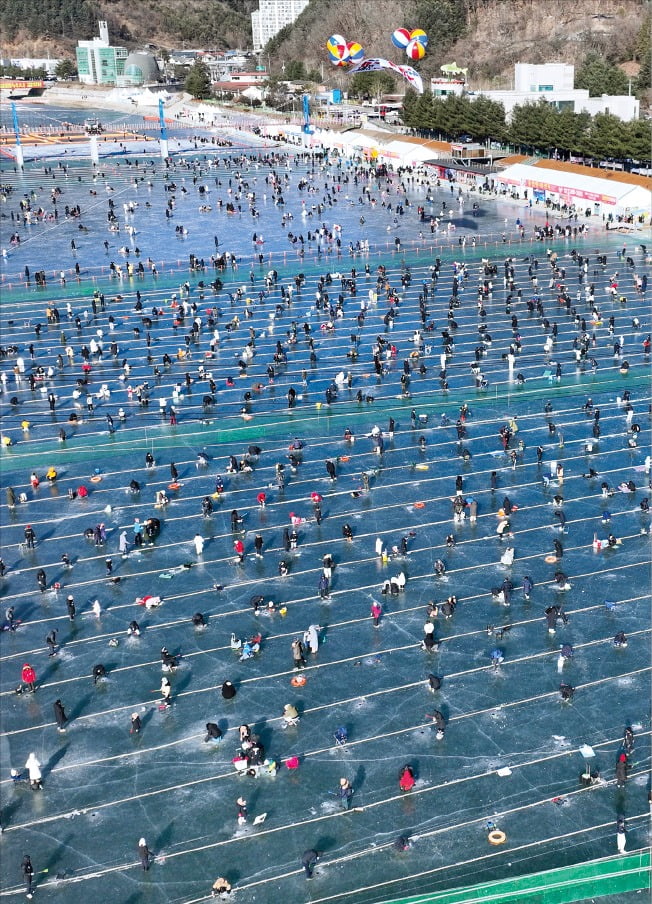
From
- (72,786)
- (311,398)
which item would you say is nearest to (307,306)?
(311,398)

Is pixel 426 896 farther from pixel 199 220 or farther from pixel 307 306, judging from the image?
pixel 199 220

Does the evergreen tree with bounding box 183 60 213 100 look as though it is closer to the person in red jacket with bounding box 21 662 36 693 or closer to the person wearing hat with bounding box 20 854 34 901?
the person in red jacket with bounding box 21 662 36 693

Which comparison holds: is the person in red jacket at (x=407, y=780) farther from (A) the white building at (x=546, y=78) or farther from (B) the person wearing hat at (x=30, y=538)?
(A) the white building at (x=546, y=78)

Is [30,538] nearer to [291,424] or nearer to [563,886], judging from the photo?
[291,424]

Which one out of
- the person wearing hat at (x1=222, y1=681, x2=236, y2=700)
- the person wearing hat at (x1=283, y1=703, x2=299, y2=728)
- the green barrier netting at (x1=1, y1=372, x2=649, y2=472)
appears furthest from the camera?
the green barrier netting at (x1=1, y1=372, x2=649, y2=472)

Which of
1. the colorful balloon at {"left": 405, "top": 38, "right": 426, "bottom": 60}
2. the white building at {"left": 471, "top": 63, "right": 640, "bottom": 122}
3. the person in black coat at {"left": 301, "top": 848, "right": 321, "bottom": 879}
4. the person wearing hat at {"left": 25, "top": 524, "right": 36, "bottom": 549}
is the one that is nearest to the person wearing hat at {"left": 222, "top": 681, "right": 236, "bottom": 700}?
the person in black coat at {"left": 301, "top": 848, "right": 321, "bottom": 879}

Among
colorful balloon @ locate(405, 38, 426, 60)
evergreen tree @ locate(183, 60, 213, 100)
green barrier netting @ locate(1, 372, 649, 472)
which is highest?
colorful balloon @ locate(405, 38, 426, 60)

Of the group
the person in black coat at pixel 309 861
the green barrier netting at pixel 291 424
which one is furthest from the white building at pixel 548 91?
the person in black coat at pixel 309 861
